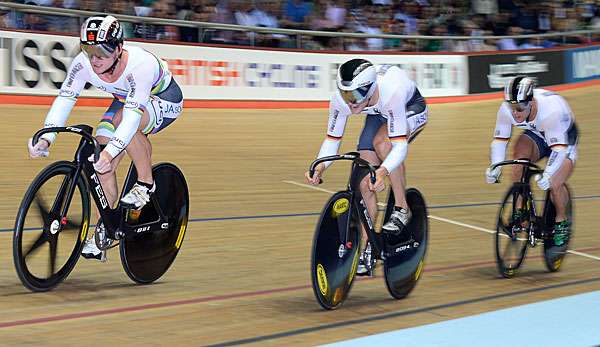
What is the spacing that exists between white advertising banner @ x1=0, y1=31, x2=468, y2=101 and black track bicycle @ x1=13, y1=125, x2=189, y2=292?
5.55m

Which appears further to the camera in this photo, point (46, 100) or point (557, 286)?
point (46, 100)

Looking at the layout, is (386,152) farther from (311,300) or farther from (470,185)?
(470,185)

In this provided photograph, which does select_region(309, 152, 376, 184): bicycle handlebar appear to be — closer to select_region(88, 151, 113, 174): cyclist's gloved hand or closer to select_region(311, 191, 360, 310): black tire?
select_region(311, 191, 360, 310): black tire

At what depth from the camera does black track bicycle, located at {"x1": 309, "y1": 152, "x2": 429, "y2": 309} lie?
13.2 ft

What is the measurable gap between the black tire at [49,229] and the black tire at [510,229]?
2468 mm

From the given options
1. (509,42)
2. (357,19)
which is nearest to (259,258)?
(357,19)

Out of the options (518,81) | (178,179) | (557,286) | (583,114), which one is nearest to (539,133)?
(518,81)

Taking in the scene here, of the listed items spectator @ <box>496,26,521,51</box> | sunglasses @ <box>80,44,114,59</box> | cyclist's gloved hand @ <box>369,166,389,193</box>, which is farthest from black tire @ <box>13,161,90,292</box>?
spectator @ <box>496,26,521,51</box>

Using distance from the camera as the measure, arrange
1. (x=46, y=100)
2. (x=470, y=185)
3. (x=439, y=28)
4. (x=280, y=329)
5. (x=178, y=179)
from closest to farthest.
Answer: (x=280, y=329), (x=178, y=179), (x=470, y=185), (x=46, y=100), (x=439, y=28)

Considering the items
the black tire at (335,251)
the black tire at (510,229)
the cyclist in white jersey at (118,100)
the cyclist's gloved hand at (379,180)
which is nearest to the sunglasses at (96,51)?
the cyclist in white jersey at (118,100)

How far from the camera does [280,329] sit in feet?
12.5

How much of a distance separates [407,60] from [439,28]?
1.52m

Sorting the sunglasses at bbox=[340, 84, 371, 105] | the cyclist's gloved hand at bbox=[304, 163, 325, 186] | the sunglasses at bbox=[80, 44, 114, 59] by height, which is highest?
the sunglasses at bbox=[80, 44, 114, 59]

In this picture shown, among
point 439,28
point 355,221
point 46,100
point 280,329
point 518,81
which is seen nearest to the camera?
point 280,329
